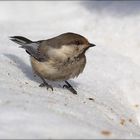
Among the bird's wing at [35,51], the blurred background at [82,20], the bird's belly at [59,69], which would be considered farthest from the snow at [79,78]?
the bird's wing at [35,51]

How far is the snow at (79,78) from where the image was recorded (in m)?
4.71

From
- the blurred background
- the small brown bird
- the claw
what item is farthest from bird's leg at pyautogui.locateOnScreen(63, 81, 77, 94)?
the blurred background

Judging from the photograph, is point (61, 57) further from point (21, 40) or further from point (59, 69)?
point (21, 40)

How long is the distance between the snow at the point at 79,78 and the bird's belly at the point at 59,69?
0.19m

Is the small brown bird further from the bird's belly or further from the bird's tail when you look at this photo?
the bird's tail

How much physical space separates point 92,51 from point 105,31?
0.51m

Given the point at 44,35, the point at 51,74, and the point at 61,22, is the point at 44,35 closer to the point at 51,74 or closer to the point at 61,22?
the point at 61,22

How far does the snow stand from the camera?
4.71 metres

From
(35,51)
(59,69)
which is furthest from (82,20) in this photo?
(59,69)

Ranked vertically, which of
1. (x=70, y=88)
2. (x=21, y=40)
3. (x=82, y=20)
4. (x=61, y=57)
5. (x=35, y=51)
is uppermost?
(x=82, y=20)

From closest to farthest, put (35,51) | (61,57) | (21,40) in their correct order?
(61,57), (35,51), (21,40)

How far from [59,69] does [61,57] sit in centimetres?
14

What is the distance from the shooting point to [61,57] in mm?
5965

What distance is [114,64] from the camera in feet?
25.0
